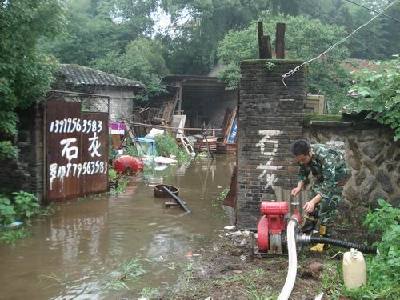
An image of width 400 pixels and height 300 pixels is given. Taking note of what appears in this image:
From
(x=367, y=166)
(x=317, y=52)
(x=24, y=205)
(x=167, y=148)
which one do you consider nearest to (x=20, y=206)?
(x=24, y=205)

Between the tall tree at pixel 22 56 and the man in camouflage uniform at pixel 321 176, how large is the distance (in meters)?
5.07

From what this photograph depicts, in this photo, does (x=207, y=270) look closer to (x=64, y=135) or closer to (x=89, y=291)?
(x=89, y=291)

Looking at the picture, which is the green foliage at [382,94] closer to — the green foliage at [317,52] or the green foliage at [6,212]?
the green foliage at [6,212]

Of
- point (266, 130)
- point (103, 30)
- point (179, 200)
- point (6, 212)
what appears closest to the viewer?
point (266, 130)

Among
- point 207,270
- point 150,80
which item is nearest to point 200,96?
point 150,80

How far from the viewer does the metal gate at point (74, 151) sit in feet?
35.1

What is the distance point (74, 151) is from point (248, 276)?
6631mm

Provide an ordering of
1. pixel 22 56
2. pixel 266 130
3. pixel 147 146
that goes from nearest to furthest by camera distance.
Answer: pixel 266 130
pixel 22 56
pixel 147 146

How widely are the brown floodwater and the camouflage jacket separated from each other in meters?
2.06

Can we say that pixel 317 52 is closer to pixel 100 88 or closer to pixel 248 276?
pixel 100 88

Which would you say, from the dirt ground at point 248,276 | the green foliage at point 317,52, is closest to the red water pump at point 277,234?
the dirt ground at point 248,276

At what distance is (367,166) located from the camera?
7516mm

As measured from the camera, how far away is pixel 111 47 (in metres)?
32.2

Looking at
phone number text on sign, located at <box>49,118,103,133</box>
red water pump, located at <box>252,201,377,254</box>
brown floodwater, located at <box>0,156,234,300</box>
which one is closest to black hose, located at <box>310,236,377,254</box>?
red water pump, located at <box>252,201,377,254</box>
